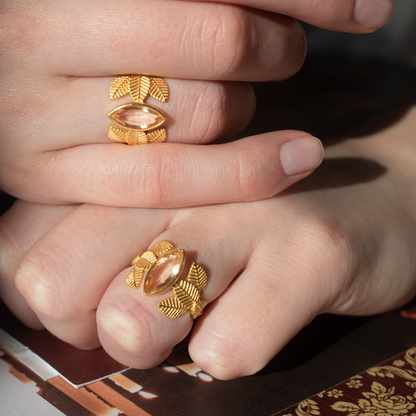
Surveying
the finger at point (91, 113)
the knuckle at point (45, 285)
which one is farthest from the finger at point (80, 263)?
the finger at point (91, 113)

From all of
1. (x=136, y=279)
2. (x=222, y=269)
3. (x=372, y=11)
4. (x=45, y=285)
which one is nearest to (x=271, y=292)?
(x=222, y=269)

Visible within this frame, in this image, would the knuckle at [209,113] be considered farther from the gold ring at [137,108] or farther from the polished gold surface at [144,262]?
the polished gold surface at [144,262]

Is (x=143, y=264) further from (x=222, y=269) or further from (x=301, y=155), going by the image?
(x=301, y=155)

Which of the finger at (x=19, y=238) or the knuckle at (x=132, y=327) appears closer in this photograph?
the knuckle at (x=132, y=327)

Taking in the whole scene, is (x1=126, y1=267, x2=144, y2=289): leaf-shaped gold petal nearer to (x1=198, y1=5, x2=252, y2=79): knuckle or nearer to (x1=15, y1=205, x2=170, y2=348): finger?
(x1=15, y1=205, x2=170, y2=348): finger

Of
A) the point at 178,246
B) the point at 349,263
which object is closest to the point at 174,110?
the point at 178,246

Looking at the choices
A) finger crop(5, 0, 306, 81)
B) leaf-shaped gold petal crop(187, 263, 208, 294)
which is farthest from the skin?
leaf-shaped gold petal crop(187, 263, 208, 294)
